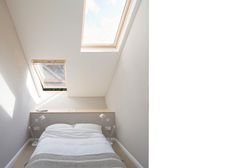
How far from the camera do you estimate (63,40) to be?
2758mm

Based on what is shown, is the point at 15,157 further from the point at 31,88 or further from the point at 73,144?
the point at 31,88

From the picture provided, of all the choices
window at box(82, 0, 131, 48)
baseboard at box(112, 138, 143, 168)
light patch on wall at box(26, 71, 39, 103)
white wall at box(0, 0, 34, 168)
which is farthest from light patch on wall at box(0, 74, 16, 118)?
baseboard at box(112, 138, 143, 168)

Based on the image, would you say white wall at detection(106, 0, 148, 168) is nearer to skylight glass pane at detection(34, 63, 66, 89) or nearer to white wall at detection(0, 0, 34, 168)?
skylight glass pane at detection(34, 63, 66, 89)

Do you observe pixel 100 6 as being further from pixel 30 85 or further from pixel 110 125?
pixel 110 125

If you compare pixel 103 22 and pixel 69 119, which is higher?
pixel 103 22

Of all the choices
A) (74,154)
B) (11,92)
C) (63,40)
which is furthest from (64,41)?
(74,154)

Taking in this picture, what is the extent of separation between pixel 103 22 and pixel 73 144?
1551 mm

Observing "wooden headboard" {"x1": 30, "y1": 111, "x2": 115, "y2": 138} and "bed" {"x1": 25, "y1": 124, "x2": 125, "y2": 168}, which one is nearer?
"bed" {"x1": 25, "y1": 124, "x2": 125, "y2": 168}

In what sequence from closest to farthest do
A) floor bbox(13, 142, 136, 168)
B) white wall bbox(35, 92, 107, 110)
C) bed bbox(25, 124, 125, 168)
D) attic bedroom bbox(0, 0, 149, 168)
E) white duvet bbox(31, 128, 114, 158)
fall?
bed bbox(25, 124, 125, 168)
white duvet bbox(31, 128, 114, 158)
attic bedroom bbox(0, 0, 149, 168)
floor bbox(13, 142, 136, 168)
white wall bbox(35, 92, 107, 110)

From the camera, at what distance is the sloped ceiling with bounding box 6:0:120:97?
2238mm
